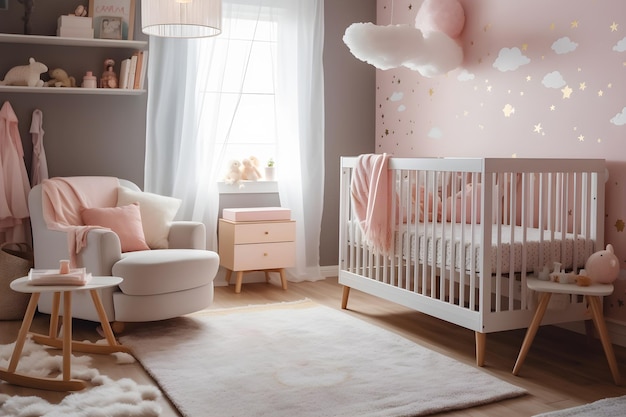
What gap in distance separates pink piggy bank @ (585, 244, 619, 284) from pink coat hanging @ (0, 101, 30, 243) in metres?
2.98

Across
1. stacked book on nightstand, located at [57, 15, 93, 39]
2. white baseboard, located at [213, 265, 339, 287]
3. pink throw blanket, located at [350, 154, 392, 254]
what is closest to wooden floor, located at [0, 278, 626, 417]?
white baseboard, located at [213, 265, 339, 287]

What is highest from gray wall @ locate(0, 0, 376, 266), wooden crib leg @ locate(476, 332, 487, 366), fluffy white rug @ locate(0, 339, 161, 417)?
gray wall @ locate(0, 0, 376, 266)

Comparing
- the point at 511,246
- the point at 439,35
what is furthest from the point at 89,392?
the point at 439,35

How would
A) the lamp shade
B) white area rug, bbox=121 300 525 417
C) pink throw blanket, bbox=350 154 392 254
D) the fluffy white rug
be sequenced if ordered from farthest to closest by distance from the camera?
pink throw blanket, bbox=350 154 392 254 → the lamp shade → white area rug, bbox=121 300 525 417 → the fluffy white rug

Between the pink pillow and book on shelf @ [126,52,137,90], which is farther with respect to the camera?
book on shelf @ [126,52,137,90]

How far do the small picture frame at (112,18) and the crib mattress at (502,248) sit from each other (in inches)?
83.8

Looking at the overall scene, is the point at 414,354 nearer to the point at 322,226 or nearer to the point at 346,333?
the point at 346,333

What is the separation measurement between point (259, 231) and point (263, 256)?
165 millimetres

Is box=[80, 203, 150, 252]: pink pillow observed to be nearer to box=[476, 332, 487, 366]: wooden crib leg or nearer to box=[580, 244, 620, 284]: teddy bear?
box=[476, 332, 487, 366]: wooden crib leg

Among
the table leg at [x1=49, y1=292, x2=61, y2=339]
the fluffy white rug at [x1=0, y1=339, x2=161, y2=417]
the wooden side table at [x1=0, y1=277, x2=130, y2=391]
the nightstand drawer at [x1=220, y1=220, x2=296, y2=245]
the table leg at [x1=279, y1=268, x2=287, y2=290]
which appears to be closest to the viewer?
the fluffy white rug at [x1=0, y1=339, x2=161, y2=417]

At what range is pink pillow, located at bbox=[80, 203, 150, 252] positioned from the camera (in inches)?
146

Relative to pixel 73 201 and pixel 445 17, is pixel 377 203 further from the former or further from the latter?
pixel 73 201

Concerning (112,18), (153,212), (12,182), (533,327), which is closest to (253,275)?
(153,212)

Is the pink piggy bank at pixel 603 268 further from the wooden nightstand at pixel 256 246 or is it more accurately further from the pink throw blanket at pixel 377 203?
the wooden nightstand at pixel 256 246
